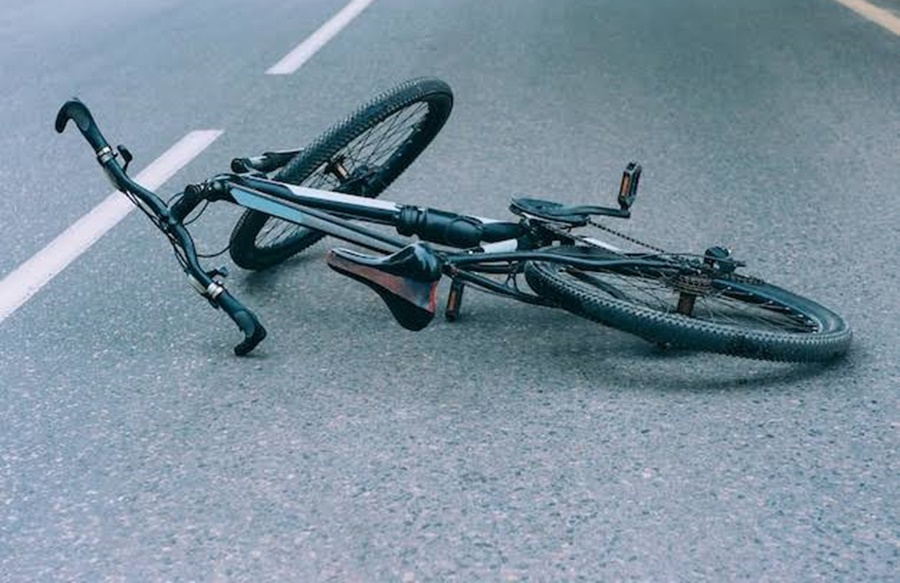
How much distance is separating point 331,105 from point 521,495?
16.5 ft

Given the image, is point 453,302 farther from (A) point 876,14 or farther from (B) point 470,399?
(A) point 876,14

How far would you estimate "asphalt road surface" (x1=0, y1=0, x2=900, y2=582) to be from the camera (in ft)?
9.45

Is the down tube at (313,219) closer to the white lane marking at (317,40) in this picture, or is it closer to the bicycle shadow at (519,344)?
the bicycle shadow at (519,344)

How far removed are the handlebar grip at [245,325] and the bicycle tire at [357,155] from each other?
0.45m

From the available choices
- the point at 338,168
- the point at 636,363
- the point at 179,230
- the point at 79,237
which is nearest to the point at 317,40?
the point at 79,237

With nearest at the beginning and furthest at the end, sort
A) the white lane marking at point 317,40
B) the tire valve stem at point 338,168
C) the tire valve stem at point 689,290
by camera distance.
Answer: the tire valve stem at point 689,290 < the tire valve stem at point 338,168 < the white lane marking at point 317,40

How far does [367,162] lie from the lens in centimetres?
490

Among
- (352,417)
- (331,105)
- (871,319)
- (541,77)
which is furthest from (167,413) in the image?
(541,77)

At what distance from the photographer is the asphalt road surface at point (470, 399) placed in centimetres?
288

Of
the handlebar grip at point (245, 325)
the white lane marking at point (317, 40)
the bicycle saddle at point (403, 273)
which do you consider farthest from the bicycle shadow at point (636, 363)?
the white lane marking at point (317, 40)

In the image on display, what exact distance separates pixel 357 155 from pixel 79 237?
1.29 meters

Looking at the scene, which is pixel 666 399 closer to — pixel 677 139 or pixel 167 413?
pixel 167 413

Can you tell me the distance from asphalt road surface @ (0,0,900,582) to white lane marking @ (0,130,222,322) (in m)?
0.07

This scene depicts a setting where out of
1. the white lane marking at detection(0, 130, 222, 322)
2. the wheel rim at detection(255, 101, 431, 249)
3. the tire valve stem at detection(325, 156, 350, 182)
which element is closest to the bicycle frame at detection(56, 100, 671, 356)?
the wheel rim at detection(255, 101, 431, 249)
